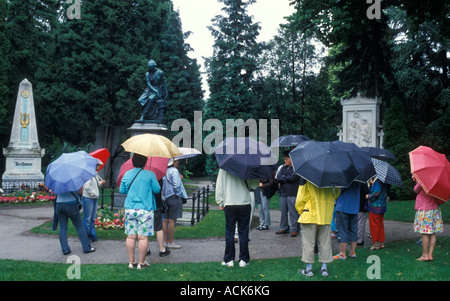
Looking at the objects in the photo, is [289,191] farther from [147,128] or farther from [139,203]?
[147,128]

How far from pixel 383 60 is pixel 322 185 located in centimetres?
1433

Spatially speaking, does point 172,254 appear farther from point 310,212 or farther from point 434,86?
point 434,86

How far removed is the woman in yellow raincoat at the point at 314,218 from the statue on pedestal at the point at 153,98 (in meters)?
8.71

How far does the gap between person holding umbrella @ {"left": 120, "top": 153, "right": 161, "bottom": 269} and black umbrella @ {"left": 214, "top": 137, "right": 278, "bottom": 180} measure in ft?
3.72

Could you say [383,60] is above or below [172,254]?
above

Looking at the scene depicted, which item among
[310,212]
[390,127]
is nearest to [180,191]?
[310,212]

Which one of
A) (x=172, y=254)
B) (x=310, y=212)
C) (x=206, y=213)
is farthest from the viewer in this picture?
(x=206, y=213)

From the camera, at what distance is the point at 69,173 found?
7.04 m

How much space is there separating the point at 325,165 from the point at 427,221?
2.74 m

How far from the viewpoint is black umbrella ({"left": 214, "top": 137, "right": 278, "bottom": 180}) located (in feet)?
20.4

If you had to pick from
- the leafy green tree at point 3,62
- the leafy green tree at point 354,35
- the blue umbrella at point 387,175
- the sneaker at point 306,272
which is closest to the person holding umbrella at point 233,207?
the sneaker at point 306,272

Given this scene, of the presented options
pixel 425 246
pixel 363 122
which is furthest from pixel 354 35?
pixel 425 246

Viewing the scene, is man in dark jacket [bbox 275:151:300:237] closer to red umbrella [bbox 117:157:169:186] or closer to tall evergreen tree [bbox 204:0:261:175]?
red umbrella [bbox 117:157:169:186]
